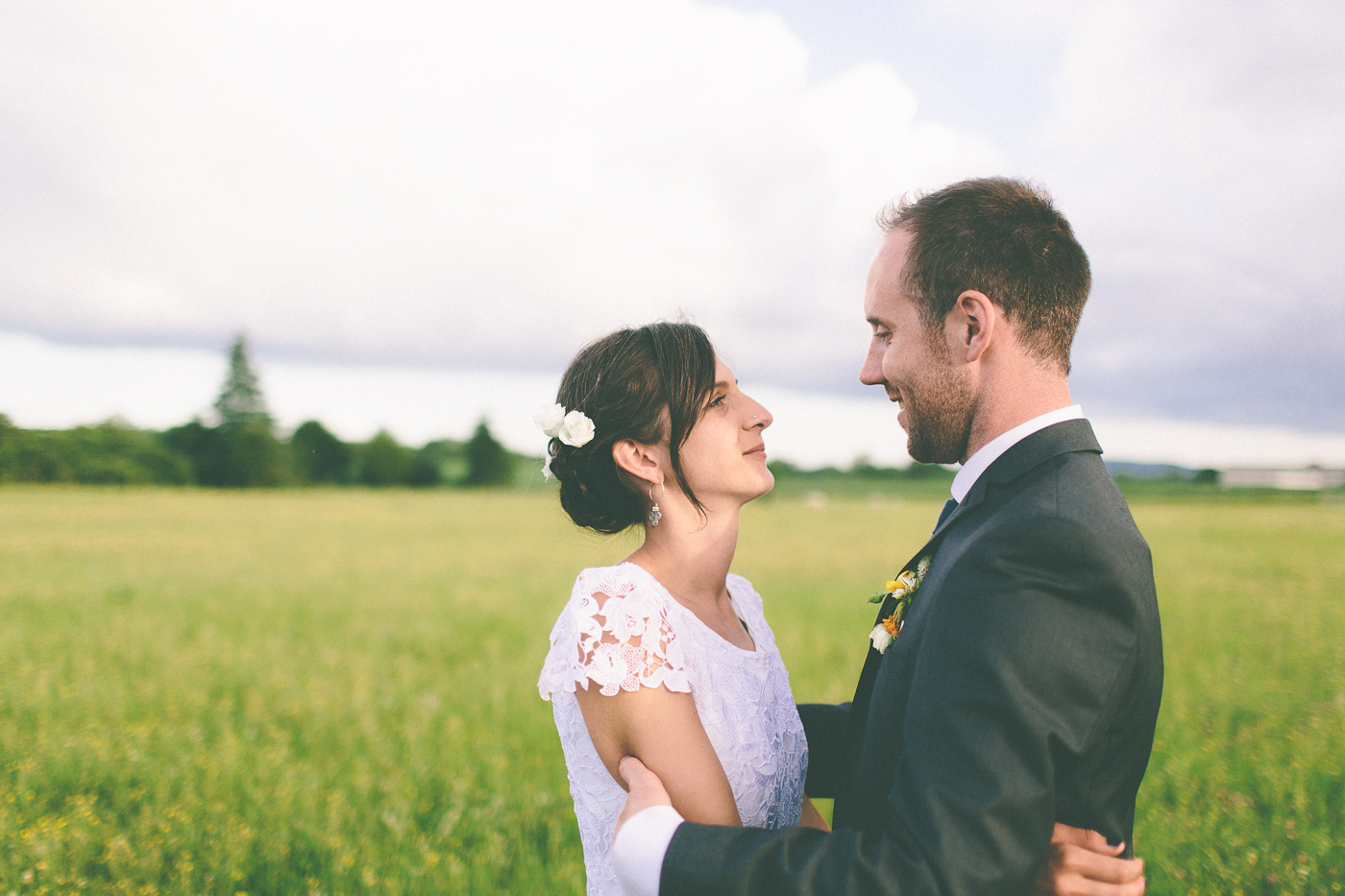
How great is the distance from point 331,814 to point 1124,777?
18.8 feet

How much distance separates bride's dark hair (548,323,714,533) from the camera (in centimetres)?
327

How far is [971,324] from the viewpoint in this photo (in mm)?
2596

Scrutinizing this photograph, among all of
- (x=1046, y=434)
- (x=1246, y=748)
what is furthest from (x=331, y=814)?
(x=1246, y=748)

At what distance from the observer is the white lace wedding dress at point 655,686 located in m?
2.76

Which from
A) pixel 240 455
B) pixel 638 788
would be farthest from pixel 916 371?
pixel 240 455

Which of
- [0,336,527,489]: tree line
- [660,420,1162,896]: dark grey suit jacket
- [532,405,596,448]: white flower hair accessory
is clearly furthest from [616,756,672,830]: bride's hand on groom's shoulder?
[0,336,527,489]: tree line

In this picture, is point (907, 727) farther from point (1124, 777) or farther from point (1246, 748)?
point (1246, 748)

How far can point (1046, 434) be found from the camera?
94.5 inches

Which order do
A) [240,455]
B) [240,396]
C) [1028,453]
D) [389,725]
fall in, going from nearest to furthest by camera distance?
[1028,453] < [389,725] < [240,455] < [240,396]

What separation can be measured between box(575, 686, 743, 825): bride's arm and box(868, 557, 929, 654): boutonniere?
69 cm

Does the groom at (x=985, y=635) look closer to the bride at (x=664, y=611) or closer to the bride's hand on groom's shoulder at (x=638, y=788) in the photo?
the bride's hand on groom's shoulder at (x=638, y=788)

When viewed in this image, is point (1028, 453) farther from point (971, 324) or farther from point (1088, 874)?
point (1088, 874)

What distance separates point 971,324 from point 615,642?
5.40 ft

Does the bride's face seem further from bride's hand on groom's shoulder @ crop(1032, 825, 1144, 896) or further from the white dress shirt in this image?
bride's hand on groom's shoulder @ crop(1032, 825, 1144, 896)
